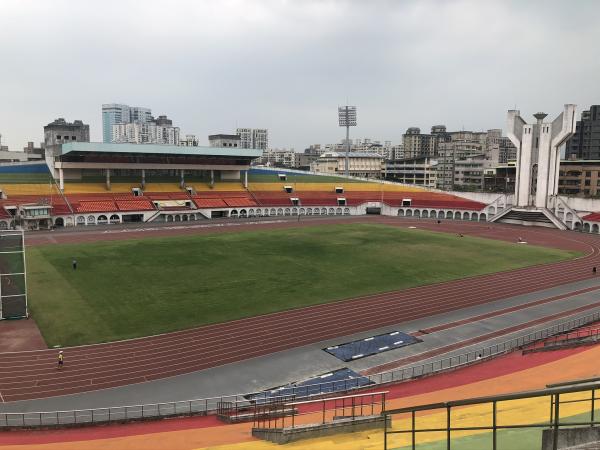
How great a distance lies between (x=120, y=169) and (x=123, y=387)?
6647 cm

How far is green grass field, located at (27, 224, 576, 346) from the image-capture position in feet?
91.1

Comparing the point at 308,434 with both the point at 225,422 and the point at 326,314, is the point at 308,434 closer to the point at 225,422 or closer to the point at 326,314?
the point at 225,422

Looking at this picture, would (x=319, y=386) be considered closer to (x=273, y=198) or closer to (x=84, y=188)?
(x=84, y=188)

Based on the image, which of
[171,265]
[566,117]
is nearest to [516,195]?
[566,117]

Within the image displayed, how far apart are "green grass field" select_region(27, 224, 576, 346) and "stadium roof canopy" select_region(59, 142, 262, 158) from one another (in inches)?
1003

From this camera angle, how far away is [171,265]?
40.7 m

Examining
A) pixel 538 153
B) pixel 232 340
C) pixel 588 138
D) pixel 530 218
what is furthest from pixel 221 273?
pixel 588 138

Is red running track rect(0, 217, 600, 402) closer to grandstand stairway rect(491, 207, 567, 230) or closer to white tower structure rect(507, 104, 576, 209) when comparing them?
grandstand stairway rect(491, 207, 567, 230)

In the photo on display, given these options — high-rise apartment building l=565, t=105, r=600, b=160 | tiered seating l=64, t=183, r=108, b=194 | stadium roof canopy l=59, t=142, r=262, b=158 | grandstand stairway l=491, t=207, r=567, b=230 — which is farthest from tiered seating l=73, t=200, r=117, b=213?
high-rise apartment building l=565, t=105, r=600, b=160

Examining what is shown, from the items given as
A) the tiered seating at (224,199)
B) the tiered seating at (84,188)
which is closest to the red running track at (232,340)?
the tiered seating at (224,199)

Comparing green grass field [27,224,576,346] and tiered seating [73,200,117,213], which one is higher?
tiered seating [73,200,117,213]

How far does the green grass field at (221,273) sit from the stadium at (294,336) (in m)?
0.20

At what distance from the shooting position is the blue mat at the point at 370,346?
23.3m

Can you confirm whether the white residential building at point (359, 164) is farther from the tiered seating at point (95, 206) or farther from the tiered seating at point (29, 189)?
the tiered seating at point (29, 189)
